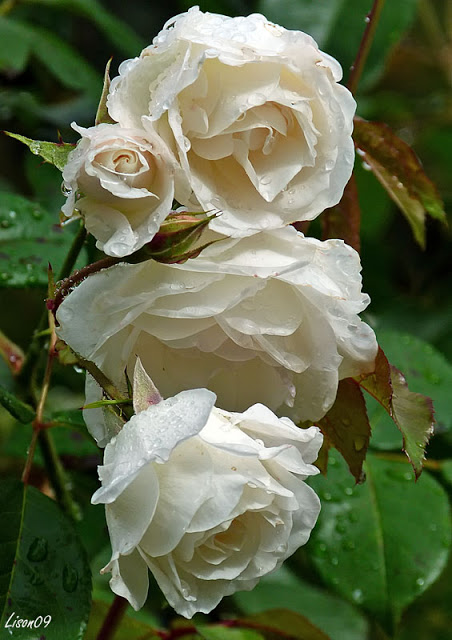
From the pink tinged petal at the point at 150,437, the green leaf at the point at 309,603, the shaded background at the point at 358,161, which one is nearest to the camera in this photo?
the pink tinged petal at the point at 150,437

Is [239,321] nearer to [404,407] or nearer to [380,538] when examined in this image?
[404,407]

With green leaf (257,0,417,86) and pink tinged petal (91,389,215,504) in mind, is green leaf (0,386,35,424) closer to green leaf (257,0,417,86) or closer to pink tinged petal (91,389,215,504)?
pink tinged petal (91,389,215,504)

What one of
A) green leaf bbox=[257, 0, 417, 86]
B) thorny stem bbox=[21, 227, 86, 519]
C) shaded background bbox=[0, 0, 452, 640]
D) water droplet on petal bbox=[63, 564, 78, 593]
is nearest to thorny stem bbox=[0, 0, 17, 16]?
shaded background bbox=[0, 0, 452, 640]

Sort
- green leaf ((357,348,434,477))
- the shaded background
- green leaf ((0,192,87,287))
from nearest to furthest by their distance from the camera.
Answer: green leaf ((357,348,434,477)) → green leaf ((0,192,87,287)) → the shaded background

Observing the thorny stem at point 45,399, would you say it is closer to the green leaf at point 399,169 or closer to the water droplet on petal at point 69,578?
the water droplet on petal at point 69,578

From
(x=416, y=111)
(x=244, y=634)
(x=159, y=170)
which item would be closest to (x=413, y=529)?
(x=244, y=634)

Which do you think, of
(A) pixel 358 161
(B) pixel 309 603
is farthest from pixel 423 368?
(B) pixel 309 603

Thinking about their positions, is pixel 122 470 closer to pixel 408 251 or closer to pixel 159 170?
pixel 159 170

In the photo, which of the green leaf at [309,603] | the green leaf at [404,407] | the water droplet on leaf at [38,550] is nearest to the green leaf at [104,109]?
the green leaf at [404,407]
